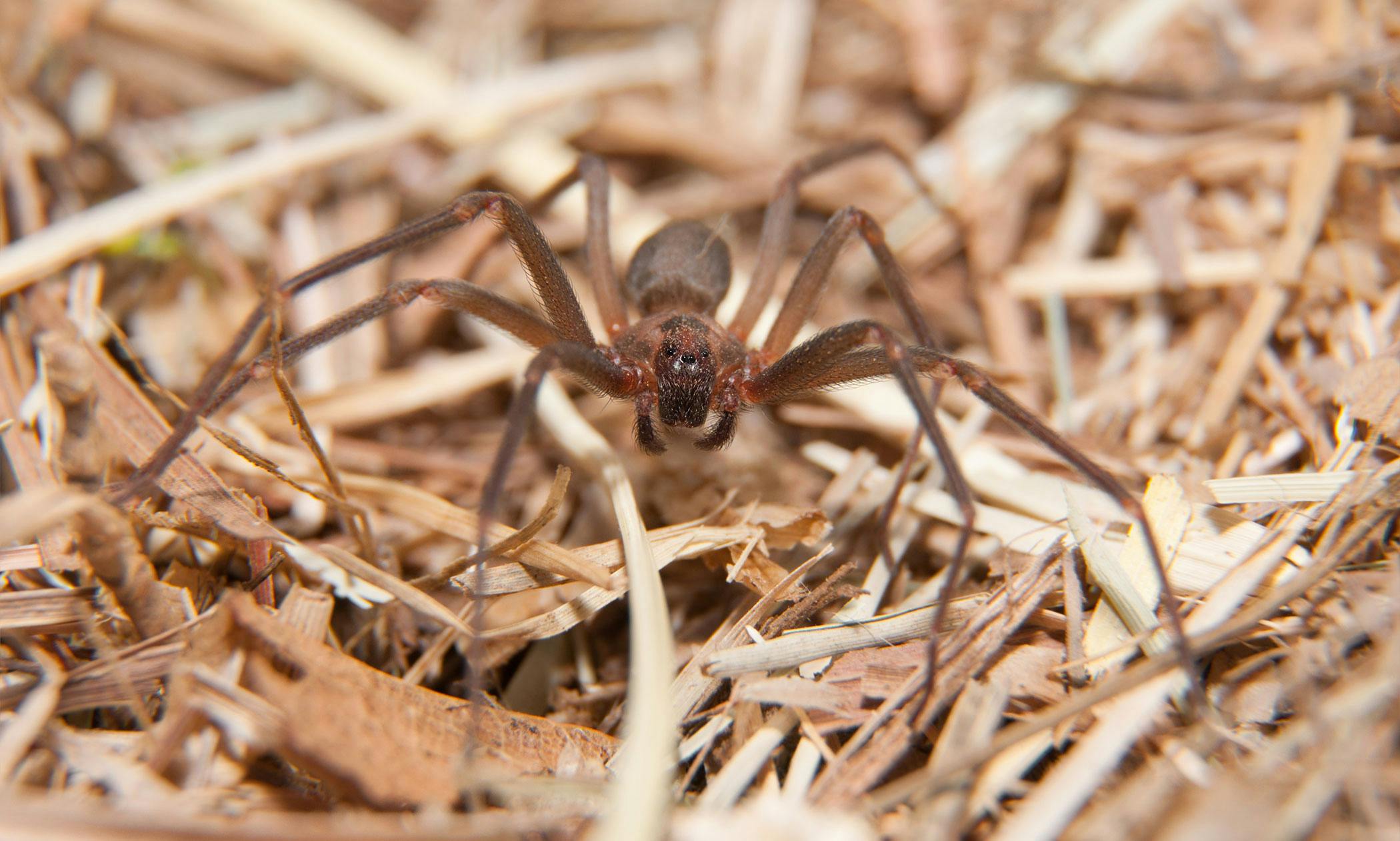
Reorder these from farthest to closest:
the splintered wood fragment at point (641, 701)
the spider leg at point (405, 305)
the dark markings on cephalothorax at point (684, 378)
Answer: the dark markings on cephalothorax at point (684, 378) → the spider leg at point (405, 305) → the splintered wood fragment at point (641, 701)

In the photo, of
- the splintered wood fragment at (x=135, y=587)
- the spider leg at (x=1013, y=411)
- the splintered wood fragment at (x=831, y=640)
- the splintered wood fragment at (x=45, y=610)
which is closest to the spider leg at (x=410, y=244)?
the splintered wood fragment at (x=135, y=587)

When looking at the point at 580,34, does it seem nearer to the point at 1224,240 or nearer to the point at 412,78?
the point at 412,78

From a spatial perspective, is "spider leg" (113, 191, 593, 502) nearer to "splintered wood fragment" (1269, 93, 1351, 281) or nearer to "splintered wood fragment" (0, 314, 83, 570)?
"splintered wood fragment" (0, 314, 83, 570)

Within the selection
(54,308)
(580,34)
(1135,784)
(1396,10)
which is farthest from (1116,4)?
(54,308)

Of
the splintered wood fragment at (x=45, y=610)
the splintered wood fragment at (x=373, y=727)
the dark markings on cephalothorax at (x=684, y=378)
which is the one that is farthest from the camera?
the dark markings on cephalothorax at (x=684, y=378)

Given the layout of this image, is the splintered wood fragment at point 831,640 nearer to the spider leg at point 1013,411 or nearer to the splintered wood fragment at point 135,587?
the spider leg at point 1013,411

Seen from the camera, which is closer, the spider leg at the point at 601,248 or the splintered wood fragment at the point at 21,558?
the splintered wood fragment at the point at 21,558

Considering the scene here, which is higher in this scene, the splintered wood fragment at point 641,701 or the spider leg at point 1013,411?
the spider leg at point 1013,411

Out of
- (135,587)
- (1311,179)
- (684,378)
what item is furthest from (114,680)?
(1311,179)
